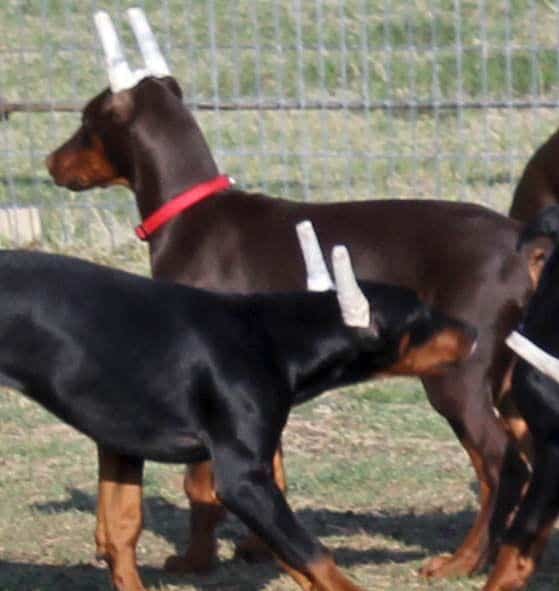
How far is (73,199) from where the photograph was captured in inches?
427

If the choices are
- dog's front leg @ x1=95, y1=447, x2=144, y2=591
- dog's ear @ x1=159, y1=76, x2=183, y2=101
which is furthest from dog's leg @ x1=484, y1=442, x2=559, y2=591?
dog's ear @ x1=159, y1=76, x2=183, y2=101

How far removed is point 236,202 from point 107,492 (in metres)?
1.22

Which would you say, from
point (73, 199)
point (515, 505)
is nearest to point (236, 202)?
point (515, 505)

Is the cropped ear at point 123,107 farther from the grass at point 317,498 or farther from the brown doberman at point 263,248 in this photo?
the grass at point 317,498

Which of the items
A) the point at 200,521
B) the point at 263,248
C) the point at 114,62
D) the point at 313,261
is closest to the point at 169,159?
the point at 114,62

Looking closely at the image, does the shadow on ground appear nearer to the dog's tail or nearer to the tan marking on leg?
the tan marking on leg

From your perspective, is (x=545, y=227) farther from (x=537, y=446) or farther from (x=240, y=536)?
(x=240, y=536)

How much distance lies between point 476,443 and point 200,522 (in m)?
0.90

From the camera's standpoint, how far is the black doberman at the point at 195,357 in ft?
17.6

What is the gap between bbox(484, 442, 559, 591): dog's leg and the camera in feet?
18.1

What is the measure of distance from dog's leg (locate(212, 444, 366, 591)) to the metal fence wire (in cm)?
527

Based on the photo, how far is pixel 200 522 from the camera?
6309 millimetres

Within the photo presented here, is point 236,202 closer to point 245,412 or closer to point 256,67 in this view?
point 245,412

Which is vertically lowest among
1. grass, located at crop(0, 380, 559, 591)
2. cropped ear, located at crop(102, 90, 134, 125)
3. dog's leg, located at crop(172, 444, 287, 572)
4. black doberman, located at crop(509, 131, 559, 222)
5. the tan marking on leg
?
grass, located at crop(0, 380, 559, 591)
